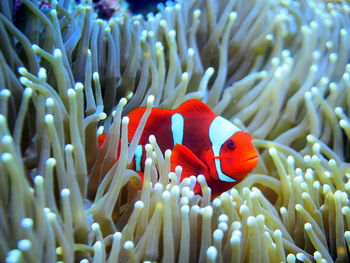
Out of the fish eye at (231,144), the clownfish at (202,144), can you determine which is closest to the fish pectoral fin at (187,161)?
the clownfish at (202,144)

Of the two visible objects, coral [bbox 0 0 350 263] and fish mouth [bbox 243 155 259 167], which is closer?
coral [bbox 0 0 350 263]

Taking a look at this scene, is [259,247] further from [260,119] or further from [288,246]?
[260,119]

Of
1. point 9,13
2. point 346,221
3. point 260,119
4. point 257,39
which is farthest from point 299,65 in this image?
point 9,13

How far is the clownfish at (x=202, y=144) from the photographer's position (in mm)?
1361

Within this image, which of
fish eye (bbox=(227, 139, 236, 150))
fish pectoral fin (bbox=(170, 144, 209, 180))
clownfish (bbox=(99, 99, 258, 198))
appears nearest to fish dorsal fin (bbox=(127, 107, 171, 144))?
clownfish (bbox=(99, 99, 258, 198))

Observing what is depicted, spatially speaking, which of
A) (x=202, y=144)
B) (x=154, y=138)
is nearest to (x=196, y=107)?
(x=202, y=144)

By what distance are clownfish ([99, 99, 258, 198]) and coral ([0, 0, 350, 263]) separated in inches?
3.2

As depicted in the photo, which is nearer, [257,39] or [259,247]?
[259,247]

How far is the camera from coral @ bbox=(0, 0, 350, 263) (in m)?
1.08

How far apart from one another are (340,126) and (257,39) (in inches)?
28.6

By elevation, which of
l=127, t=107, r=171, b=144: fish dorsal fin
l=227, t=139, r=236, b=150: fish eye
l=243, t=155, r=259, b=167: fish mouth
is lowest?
l=243, t=155, r=259, b=167: fish mouth

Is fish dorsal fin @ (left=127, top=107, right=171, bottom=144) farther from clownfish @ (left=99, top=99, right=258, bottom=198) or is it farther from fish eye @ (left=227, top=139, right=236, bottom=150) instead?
fish eye @ (left=227, top=139, right=236, bottom=150)

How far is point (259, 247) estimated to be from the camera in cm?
113

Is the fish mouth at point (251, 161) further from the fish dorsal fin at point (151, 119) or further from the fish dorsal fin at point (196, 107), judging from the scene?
the fish dorsal fin at point (151, 119)
